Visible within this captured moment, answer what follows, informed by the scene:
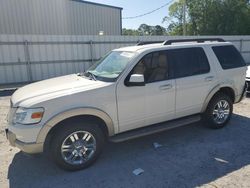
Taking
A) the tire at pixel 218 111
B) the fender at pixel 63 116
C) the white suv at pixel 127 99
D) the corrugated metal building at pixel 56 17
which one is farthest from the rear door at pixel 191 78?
the corrugated metal building at pixel 56 17

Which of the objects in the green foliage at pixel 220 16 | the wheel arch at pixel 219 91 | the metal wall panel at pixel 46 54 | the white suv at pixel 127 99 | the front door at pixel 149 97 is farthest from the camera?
the green foliage at pixel 220 16

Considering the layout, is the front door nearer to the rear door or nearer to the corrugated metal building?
the rear door

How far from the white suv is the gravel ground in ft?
1.03

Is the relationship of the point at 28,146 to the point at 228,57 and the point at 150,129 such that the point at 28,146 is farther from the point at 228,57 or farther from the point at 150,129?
the point at 228,57

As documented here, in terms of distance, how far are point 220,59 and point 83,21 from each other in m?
14.9

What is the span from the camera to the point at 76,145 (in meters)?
3.56

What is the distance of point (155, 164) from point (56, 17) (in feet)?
50.6

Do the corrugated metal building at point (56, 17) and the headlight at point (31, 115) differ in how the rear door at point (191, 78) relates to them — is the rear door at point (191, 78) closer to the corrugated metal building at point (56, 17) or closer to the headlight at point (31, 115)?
the headlight at point (31, 115)

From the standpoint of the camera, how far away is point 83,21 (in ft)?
58.9

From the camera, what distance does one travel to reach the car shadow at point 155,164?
10.8 feet

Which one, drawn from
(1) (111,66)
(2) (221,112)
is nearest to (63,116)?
(1) (111,66)

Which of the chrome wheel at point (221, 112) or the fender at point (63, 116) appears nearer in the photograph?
the fender at point (63, 116)

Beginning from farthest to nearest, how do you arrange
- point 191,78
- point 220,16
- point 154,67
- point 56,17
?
point 220,16 < point 56,17 < point 191,78 < point 154,67

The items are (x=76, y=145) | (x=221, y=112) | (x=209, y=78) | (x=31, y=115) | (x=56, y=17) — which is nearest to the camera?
Result: (x=31, y=115)
